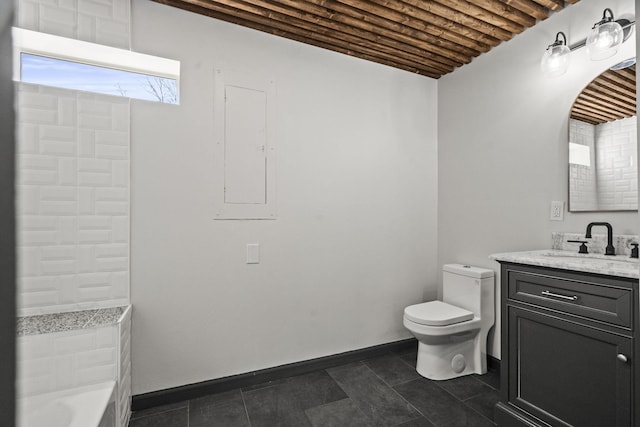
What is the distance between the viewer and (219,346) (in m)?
2.27

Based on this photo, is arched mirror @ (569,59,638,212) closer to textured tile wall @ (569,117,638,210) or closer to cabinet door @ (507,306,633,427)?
textured tile wall @ (569,117,638,210)

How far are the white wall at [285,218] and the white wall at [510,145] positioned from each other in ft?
0.78

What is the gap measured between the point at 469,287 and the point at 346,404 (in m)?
1.30

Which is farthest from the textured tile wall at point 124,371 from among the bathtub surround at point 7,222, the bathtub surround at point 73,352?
the bathtub surround at point 7,222

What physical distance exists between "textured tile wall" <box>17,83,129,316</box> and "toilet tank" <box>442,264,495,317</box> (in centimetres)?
242

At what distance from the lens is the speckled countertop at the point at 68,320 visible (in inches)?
64.7

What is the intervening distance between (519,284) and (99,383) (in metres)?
2.28

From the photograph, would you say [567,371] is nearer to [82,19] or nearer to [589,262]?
[589,262]

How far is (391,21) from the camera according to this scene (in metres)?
2.34

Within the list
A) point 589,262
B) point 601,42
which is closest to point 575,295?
point 589,262

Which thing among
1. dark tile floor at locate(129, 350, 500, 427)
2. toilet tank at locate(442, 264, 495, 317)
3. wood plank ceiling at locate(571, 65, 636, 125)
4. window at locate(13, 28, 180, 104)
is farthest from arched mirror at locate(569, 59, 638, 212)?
window at locate(13, 28, 180, 104)

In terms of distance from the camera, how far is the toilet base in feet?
7.93

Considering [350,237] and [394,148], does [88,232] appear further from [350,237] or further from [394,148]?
[394,148]

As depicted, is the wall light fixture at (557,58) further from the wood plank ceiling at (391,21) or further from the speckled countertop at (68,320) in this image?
the speckled countertop at (68,320)
